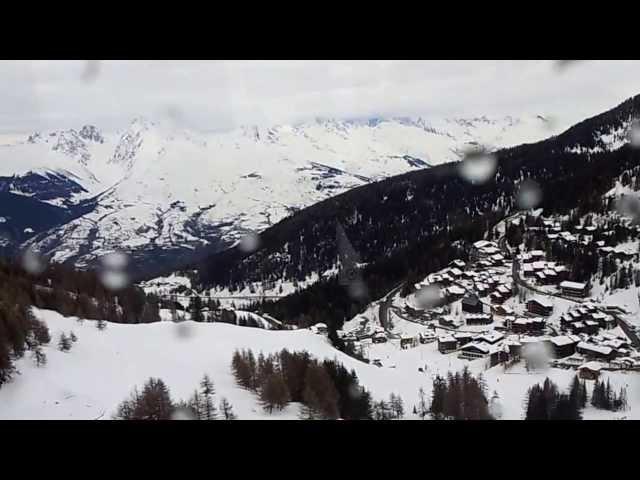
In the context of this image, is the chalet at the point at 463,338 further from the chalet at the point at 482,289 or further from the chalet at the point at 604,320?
the chalet at the point at 482,289

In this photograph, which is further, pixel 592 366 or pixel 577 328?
pixel 577 328

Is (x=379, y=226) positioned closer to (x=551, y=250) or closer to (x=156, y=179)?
(x=551, y=250)

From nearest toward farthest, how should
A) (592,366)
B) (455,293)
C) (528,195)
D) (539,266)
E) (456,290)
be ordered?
1. (592,366)
2. (455,293)
3. (456,290)
4. (539,266)
5. (528,195)

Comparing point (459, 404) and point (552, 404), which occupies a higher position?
point (459, 404)

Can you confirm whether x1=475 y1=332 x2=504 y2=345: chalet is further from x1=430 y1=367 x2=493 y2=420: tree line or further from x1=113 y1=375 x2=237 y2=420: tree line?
x1=113 y1=375 x2=237 y2=420: tree line

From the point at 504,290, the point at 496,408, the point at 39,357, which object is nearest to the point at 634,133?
the point at 504,290

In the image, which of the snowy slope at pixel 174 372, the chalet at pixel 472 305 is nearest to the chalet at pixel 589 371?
the snowy slope at pixel 174 372

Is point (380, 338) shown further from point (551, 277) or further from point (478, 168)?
point (478, 168)

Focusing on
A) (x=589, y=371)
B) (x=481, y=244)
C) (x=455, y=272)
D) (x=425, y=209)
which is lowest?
(x=589, y=371)
